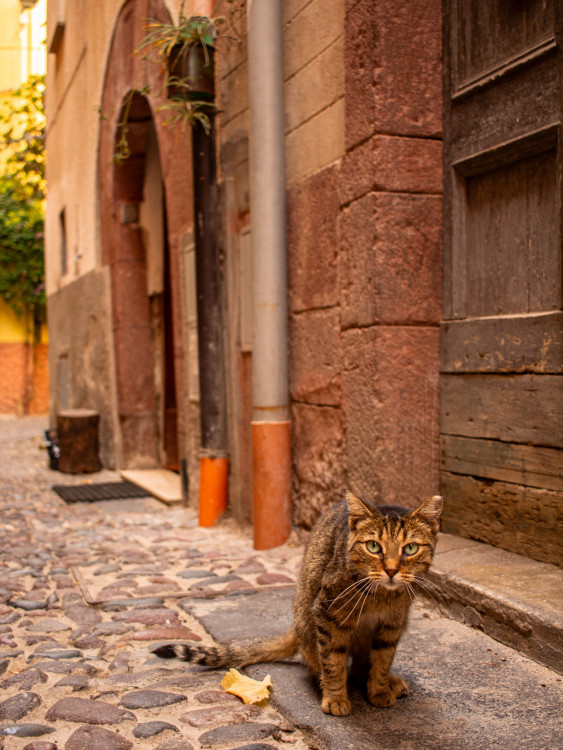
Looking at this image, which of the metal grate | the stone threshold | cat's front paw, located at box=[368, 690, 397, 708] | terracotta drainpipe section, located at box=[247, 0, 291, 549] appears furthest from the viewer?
the metal grate

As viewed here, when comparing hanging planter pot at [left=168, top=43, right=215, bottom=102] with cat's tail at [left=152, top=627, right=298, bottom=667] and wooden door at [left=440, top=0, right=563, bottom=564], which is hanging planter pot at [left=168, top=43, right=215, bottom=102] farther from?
cat's tail at [left=152, top=627, right=298, bottom=667]

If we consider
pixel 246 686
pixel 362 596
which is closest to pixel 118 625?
pixel 246 686

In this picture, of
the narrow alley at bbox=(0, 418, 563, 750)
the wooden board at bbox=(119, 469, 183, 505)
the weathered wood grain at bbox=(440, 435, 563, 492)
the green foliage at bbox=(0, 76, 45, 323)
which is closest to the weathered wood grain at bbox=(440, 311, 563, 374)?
the weathered wood grain at bbox=(440, 435, 563, 492)

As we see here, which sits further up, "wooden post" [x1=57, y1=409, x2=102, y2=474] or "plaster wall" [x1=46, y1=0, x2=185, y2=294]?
"plaster wall" [x1=46, y1=0, x2=185, y2=294]

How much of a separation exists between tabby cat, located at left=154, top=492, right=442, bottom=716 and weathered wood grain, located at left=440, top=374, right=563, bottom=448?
1.07 meters

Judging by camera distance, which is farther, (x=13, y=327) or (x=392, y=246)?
(x=13, y=327)

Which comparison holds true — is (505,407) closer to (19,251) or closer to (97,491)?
(97,491)

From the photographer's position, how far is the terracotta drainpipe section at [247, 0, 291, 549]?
4406mm

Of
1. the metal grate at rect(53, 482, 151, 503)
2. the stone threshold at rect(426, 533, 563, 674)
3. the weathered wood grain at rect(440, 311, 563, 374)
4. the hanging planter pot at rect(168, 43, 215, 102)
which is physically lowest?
the metal grate at rect(53, 482, 151, 503)

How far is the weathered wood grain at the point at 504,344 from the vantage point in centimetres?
311

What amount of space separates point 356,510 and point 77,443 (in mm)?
6423

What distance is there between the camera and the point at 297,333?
4.47 meters

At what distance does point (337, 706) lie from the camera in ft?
7.56

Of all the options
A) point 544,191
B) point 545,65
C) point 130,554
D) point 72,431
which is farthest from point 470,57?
point 72,431
